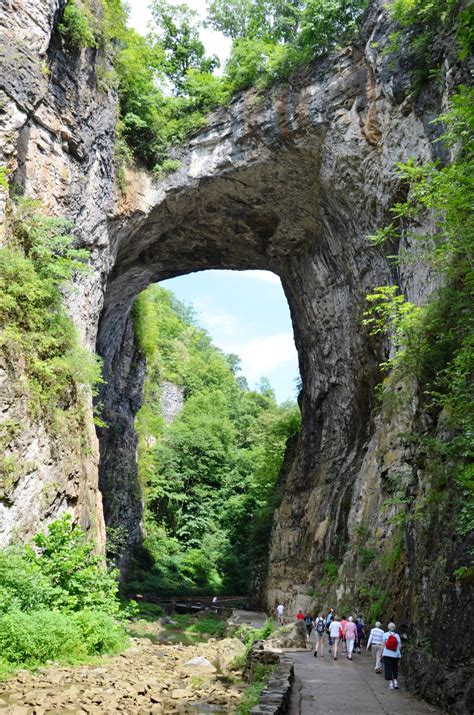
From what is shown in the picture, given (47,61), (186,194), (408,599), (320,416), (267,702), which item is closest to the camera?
(267,702)

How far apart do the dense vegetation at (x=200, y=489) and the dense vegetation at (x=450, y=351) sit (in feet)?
58.6

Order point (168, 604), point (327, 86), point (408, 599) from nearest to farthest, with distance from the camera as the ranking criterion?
point (408, 599) < point (327, 86) < point (168, 604)

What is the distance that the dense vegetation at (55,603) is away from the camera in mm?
9148

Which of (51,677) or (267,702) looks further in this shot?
(51,677)

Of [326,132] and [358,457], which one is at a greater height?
[326,132]

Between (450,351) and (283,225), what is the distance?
13905mm

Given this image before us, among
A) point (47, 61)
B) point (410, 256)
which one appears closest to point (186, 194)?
point (47, 61)

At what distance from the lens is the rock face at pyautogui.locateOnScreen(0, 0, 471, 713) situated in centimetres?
1448

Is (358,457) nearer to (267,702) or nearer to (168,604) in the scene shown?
(168,604)

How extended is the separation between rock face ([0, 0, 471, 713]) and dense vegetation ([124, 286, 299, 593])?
386cm

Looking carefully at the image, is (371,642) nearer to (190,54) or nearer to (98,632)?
(98,632)

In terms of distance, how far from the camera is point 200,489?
3538cm

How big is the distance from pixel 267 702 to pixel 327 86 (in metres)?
18.4

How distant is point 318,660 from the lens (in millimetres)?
11727
